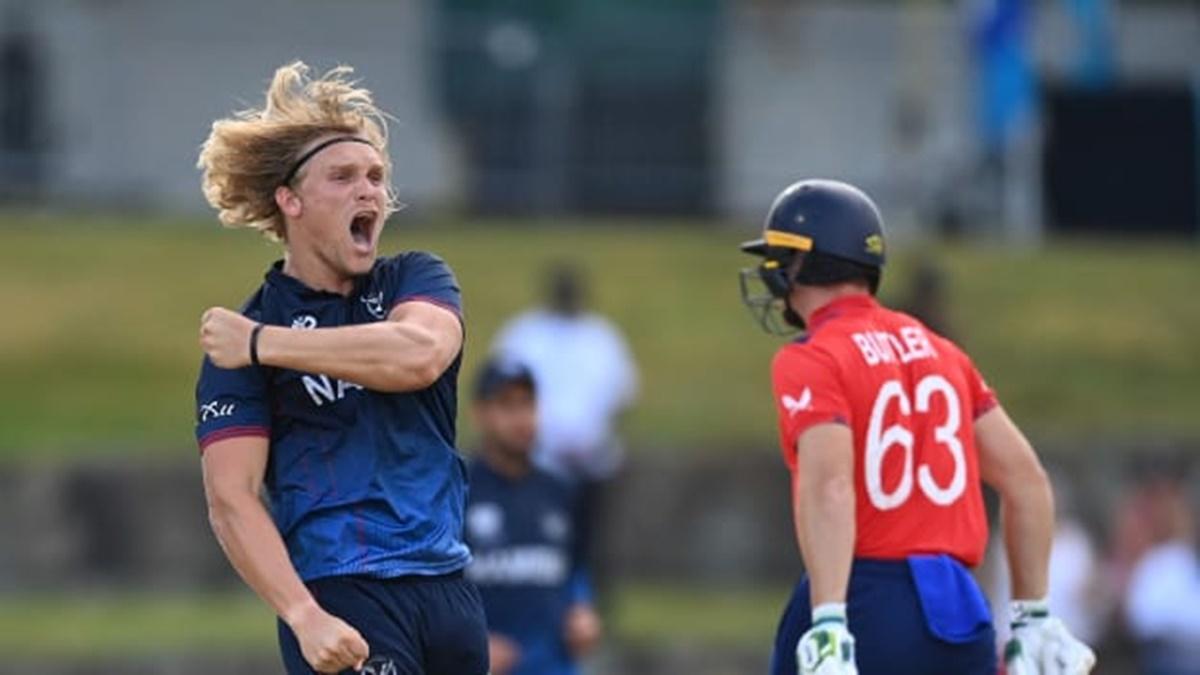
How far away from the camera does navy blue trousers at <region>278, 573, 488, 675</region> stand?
23.6ft

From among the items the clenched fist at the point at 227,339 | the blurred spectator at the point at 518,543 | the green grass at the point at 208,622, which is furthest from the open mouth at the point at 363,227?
the green grass at the point at 208,622

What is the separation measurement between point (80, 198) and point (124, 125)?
78 cm

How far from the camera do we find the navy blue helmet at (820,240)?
826 centimetres

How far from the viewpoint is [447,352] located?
24.0 feet

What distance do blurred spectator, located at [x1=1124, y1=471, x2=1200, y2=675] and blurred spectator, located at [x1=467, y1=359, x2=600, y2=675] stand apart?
5858mm

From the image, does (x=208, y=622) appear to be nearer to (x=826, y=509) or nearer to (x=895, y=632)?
(x=895, y=632)

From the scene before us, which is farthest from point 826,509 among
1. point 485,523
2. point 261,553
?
point 485,523

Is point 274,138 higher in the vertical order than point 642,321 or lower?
higher

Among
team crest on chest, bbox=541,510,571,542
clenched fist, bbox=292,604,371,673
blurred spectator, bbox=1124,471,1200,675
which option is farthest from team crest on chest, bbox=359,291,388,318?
blurred spectator, bbox=1124,471,1200,675

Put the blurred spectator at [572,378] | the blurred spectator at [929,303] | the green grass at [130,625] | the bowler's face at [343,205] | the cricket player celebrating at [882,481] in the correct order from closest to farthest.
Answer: the bowler's face at [343,205] → the cricket player celebrating at [882,481] → the blurred spectator at [929,303] → the green grass at [130,625] → the blurred spectator at [572,378]

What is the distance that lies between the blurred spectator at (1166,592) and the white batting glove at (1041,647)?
28.0 ft

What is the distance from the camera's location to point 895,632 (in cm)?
802

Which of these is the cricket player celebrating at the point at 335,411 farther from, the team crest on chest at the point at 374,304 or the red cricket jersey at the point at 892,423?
the red cricket jersey at the point at 892,423

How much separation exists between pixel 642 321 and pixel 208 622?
546cm
